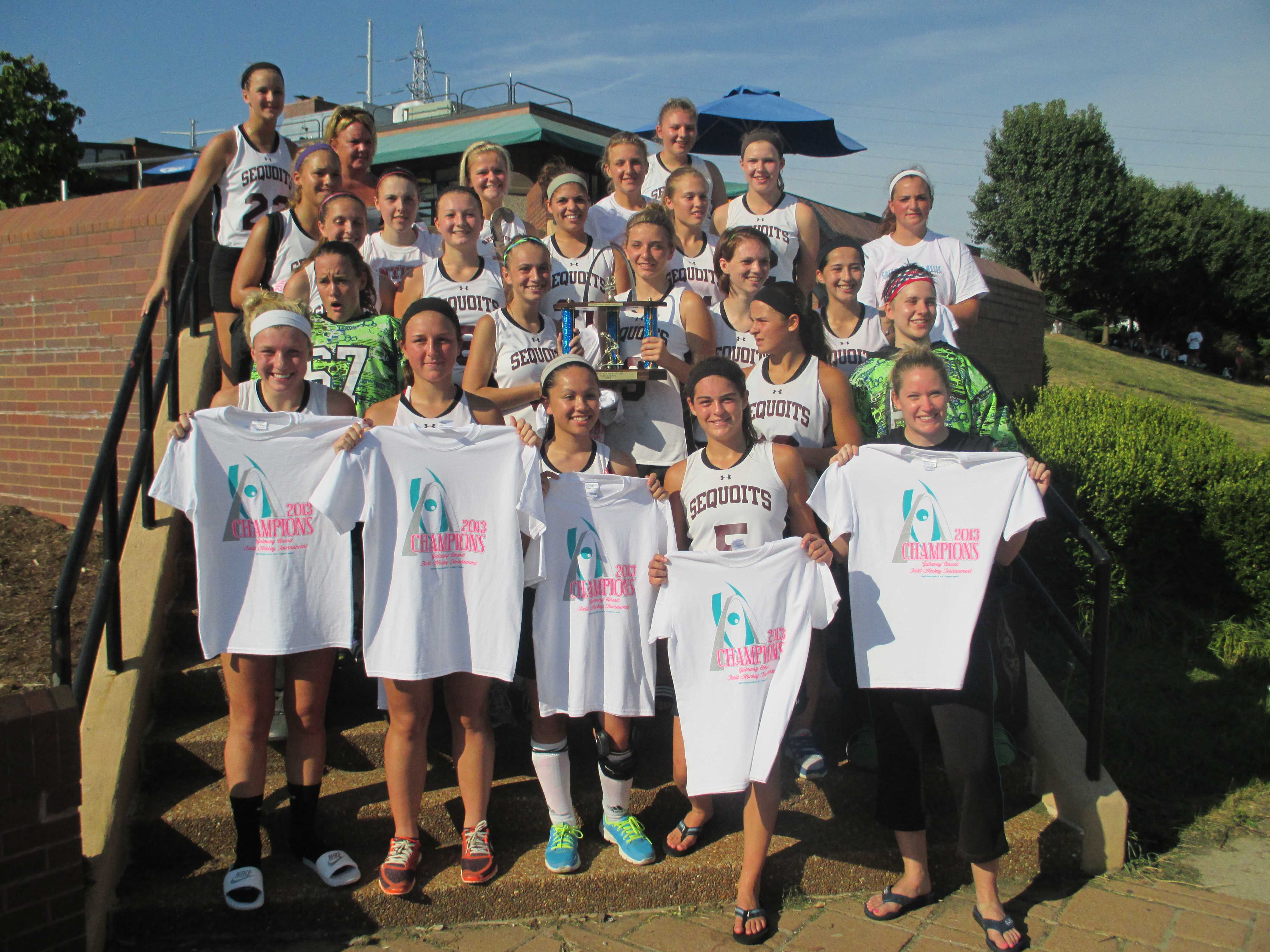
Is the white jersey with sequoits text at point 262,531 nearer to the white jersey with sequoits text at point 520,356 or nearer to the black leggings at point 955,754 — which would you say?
the white jersey with sequoits text at point 520,356

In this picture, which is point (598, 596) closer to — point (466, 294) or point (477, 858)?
point (477, 858)

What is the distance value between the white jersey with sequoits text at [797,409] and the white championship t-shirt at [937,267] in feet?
3.88

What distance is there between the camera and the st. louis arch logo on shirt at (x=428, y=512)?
3279 millimetres

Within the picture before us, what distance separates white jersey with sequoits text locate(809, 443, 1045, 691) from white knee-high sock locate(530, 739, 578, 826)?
47.0 inches

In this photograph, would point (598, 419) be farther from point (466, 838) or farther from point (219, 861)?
point (219, 861)

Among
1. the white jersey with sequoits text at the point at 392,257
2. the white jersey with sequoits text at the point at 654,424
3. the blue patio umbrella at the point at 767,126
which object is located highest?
the blue patio umbrella at the point at 767,126

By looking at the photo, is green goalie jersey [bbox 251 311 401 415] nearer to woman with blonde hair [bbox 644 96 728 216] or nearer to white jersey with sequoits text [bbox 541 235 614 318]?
white jersey with sequoits text [bbox 541 235 614 318]

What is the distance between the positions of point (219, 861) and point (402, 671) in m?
1.12

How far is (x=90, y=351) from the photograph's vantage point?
6109mm

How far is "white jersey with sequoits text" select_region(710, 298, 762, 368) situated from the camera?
4.38 meters

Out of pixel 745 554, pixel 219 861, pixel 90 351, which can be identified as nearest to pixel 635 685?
pixel 745 554

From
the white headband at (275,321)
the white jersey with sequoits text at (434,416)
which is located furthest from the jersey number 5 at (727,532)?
the white headband at (275,321)

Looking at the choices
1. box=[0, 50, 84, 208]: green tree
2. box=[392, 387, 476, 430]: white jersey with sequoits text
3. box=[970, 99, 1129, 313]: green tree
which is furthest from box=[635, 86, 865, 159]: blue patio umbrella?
box=[970, 99, 1129, 313]: green tree

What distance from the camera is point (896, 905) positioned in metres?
3.35
